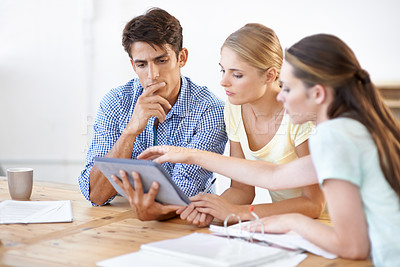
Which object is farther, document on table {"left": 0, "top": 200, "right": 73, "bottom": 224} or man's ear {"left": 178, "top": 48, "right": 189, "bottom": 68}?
man's ear {"left": 178, "top": 48, "right": 189, "bottom": 68}

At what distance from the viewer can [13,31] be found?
14.9 ft

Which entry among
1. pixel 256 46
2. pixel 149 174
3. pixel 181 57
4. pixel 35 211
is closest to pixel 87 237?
pixel 149 174

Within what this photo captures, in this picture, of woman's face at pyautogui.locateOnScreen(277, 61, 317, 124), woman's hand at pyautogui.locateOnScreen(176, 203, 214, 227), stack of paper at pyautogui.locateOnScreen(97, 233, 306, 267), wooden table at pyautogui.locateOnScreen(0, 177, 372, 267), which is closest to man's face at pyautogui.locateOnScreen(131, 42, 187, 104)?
wooden table at pyautogui.locateOnScreen(0, 177, 372, 267)

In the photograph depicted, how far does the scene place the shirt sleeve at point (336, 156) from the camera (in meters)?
1.12

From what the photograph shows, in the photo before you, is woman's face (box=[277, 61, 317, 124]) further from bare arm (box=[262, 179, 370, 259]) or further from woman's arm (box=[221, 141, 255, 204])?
woman's arm (box=[221, 141, 255, 204])

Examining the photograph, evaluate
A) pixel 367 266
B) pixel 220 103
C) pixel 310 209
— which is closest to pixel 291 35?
pixel 220 103

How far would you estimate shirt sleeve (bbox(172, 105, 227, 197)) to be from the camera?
190 cm

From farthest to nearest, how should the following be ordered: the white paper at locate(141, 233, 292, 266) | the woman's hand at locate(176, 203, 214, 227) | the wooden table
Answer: the woman's hand at locate(176, 203, 214, 227) < the wooden table < the white paper at locate(141, 233, 292, 266)

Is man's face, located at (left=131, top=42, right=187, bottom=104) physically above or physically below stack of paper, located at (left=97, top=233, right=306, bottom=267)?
above

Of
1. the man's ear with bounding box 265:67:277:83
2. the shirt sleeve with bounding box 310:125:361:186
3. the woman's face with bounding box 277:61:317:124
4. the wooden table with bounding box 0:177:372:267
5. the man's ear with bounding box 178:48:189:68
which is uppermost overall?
the man's ear with bounding box 178:48:189:68

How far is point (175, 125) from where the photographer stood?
207cm

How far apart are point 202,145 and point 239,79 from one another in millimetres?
321

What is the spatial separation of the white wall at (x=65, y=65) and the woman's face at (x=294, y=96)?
2542mm

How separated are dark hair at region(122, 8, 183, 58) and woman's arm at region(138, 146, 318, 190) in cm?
51
